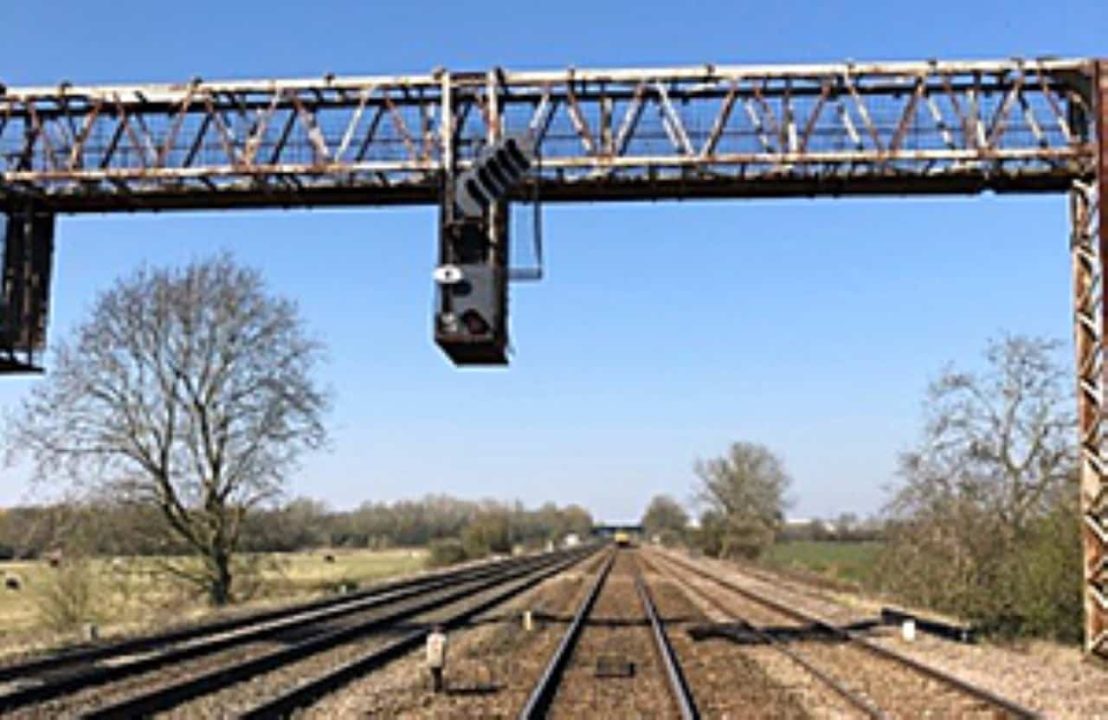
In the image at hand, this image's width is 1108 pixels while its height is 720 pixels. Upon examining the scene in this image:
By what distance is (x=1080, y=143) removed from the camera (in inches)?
717

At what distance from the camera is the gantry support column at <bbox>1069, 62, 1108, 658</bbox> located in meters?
17.6

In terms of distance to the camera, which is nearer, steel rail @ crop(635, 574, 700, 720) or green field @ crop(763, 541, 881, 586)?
steel rail @ crop(635, 574, 700, 720)

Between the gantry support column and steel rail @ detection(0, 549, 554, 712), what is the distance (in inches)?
561

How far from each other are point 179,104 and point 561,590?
1071 inches

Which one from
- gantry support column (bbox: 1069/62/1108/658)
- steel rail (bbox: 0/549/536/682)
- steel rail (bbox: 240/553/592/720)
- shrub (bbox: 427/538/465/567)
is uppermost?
gantry support column (bbox: 1069/62/1108/658)

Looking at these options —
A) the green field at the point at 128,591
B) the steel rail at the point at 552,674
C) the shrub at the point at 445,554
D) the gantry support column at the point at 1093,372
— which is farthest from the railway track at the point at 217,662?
the shrub at the point at 445,554

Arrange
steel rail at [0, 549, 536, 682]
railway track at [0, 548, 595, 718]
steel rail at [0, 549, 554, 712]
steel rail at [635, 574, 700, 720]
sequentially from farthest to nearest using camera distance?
steel rail at [0, 549, 536, 682], steel rail at [0, 549, 554, 712], railway track at [0, 548, 595, 718], steel rail at [635, 574, 700, 720]

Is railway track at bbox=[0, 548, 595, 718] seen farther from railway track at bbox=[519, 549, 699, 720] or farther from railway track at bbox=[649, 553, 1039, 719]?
railway track at bbox=[649, 553, 1039, 719]

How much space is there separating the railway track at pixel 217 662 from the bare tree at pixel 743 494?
5810 centimetres

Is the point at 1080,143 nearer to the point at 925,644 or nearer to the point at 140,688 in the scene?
the point at 925,644

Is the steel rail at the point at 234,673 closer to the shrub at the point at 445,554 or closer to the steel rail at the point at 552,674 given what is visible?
the steel rail at the point at 552,674

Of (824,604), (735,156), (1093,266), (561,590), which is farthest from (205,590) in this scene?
(1093,266)

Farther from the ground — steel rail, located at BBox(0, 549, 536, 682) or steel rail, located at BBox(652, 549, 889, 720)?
steel rail, located at BBox(652, 549, 889, 720)

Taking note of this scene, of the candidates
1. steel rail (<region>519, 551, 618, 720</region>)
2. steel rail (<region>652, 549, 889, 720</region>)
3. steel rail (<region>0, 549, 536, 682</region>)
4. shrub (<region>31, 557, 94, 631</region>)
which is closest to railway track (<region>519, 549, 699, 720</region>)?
steel rail (<region>519, 551, 618, 720</region>)
